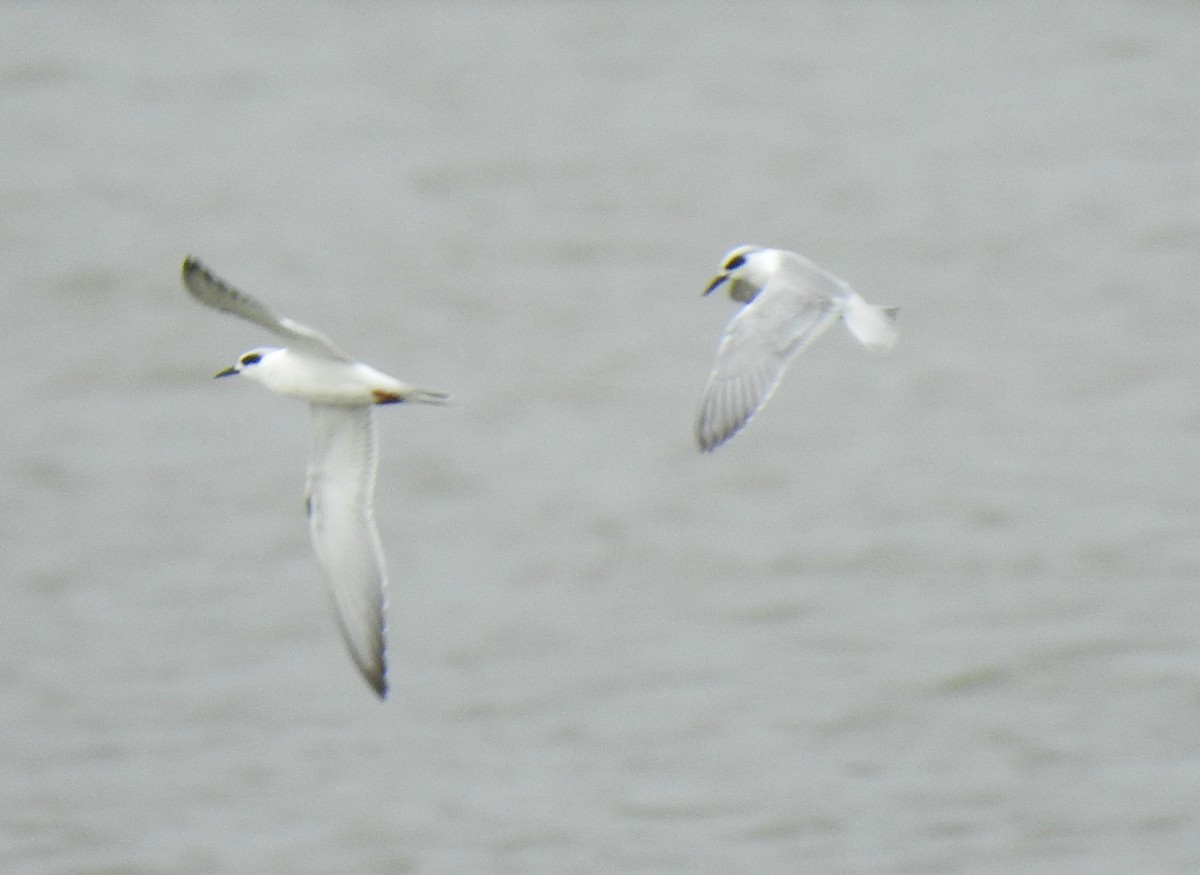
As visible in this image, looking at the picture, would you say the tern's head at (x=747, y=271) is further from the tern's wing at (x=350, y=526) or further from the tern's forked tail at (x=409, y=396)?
the tern's forked tail at (x=409, y=396)

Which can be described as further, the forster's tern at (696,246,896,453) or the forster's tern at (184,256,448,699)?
the forster's tern at (696,246,896,453)

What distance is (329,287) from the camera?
18.3 m

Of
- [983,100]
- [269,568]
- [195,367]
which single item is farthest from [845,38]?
[269,568]

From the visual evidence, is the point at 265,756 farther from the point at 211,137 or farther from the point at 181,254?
the point at 211,137

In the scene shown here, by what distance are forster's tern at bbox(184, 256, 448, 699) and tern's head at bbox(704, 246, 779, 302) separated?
1.43 meters

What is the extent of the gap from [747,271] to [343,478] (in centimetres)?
170

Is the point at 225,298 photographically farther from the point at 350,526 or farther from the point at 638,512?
the point at 638,512

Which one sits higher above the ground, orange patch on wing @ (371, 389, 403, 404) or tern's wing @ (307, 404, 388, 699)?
orange patch on wing @ (371, 389, 403, 404)

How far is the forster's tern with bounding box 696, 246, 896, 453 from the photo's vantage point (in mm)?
7980

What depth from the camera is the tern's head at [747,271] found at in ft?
29.0

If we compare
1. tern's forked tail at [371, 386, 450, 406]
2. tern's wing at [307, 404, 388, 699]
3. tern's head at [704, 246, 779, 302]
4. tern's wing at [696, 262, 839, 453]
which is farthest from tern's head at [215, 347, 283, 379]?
tern's head at [704, 246, 779, 302]

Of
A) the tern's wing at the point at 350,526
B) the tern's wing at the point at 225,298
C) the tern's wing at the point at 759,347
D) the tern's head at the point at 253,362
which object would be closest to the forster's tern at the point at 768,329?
the tern's wing at the point at 759,347

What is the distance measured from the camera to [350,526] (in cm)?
817

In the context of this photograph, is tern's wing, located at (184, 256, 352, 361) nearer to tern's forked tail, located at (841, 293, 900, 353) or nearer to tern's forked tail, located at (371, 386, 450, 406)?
tern's forked tail, located at (371, 386, 450, 406)
